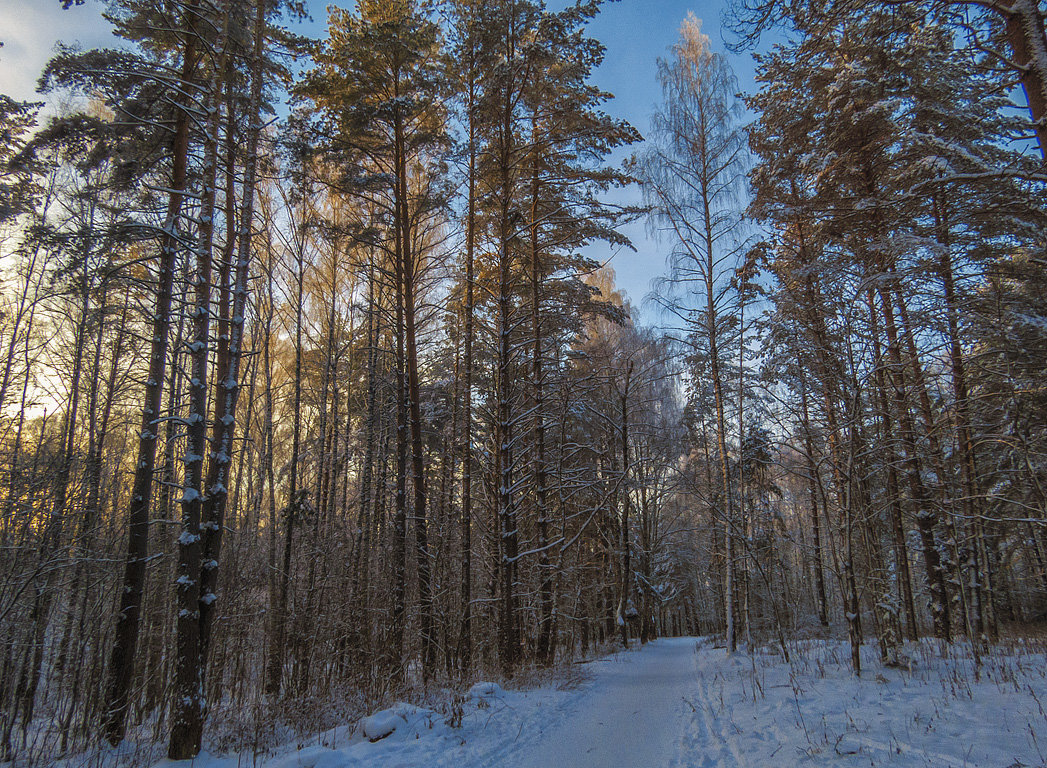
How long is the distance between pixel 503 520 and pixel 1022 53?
9034 mm

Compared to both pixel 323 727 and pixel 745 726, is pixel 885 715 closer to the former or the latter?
pixel 745 726

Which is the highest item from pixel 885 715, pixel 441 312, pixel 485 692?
pixel 441 312

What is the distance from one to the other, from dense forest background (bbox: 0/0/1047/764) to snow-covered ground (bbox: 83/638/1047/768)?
1081 mm

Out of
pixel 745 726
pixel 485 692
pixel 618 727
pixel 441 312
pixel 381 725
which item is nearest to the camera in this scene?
pixel 381 725

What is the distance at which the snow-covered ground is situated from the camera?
413 centimetres

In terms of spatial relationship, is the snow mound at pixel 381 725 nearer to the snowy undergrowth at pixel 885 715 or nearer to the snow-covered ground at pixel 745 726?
the snow-covered ground at pixel 745 726

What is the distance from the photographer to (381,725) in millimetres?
5164

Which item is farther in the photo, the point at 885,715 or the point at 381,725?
the point at 381,725

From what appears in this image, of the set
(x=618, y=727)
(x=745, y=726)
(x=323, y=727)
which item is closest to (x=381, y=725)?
(x=323, y=727)

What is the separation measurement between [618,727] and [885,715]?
293 cm

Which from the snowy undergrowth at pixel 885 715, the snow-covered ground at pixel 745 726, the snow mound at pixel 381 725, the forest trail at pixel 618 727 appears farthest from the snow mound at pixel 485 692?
the snowy undergrowth at pixel 885 715

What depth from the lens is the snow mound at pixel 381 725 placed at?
201 inches

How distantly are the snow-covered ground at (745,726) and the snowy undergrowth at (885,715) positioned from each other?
0.02 meters

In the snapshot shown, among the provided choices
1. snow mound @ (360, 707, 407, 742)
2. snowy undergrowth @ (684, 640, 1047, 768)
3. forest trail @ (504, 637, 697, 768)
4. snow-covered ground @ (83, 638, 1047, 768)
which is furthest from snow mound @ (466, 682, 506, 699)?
snowy undergrowth @ (684, 640, 1047, 768)
